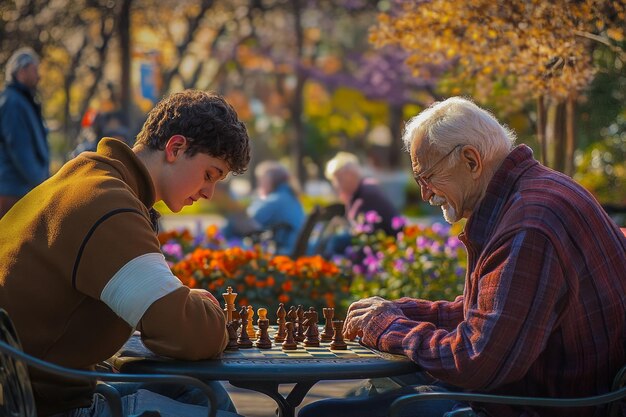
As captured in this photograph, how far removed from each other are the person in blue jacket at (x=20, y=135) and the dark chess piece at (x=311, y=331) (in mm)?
5645

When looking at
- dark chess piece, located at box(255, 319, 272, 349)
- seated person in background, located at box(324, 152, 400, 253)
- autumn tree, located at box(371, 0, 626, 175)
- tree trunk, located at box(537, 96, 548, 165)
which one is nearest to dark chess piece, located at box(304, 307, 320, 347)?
dark chess piece, located at box(255, 319, 272, 349)

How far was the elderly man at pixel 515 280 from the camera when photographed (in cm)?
290

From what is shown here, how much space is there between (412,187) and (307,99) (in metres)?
23.5

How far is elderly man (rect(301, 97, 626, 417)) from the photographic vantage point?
114 inches

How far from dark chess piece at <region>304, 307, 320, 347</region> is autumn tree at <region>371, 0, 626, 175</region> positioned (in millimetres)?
2405

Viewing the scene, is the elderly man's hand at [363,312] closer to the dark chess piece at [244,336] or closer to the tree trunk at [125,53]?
the dark chess piece at [244,336]

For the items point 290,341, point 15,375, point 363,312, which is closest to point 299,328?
point 290,341

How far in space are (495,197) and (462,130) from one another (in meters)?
0.21

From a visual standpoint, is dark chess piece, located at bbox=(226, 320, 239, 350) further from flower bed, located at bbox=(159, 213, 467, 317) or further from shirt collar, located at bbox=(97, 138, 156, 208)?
flower bed, located at bbox=(159, 213, 467, 317)

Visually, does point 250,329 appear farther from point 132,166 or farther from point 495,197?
point 495,197

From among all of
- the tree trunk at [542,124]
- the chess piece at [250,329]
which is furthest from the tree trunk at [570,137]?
the chess piece at [250,329]

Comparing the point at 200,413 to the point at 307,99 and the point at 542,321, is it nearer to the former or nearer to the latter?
the point at 542,321

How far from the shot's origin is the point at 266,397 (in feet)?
19.5

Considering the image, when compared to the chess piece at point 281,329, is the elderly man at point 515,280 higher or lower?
higher
